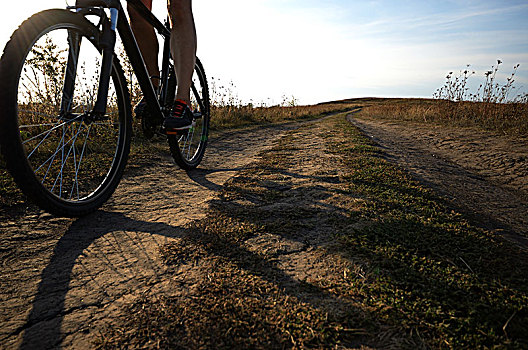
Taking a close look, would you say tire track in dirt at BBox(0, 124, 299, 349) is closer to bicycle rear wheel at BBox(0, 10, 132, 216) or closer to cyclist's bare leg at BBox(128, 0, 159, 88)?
bicycle rear wheel at BBox(0, 10, 132, 216)

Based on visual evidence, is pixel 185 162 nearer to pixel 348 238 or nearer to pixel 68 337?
pixel 348 238

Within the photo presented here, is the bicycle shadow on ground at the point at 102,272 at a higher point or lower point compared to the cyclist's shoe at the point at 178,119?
lower

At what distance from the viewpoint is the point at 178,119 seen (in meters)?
2.53

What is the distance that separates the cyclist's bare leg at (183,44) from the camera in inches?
97.4

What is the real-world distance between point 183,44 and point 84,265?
6.45ft

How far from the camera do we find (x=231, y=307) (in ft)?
3.03

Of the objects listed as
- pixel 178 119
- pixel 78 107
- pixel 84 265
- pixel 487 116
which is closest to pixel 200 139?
pixel 178 119

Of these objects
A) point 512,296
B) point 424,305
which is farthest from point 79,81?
point 512,296

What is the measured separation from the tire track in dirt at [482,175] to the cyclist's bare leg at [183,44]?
2081 mm

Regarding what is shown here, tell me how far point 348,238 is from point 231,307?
62cm

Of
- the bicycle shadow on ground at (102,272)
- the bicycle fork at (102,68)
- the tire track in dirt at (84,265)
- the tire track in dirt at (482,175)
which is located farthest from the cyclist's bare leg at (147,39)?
the tire track in dirt at (482,175)

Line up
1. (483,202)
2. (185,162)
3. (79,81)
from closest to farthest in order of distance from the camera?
(79,81)
(483,202)
(185,162)

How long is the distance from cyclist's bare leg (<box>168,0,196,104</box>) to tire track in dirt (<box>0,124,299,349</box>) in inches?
38.6

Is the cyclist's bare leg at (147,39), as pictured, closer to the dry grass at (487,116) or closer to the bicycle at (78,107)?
the bicycle at (78,107)
